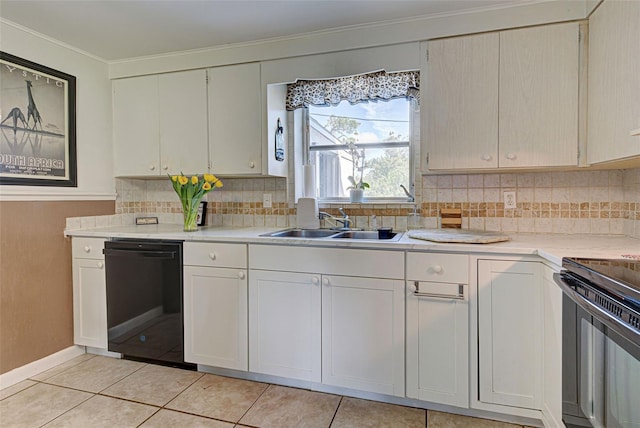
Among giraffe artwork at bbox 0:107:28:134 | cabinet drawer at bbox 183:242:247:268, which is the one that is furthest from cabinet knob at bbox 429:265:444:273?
giraffe artwork at bbox 0:107:28:134

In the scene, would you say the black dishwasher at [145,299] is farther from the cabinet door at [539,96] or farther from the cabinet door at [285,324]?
the cabinet door at [539,96]

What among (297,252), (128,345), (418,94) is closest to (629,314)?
(297,252)

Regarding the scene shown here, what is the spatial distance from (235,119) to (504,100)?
1.71 meters

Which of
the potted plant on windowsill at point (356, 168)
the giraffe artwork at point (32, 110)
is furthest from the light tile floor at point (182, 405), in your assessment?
the giraffe artwork at point (32, 110)

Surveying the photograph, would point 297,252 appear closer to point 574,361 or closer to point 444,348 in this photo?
point 444,348

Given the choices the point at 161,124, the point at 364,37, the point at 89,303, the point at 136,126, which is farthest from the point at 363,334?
the point at 136,126

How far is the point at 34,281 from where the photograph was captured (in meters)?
2.31

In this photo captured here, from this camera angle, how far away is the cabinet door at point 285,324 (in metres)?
2.02

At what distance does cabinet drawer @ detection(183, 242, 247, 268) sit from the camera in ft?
7.02

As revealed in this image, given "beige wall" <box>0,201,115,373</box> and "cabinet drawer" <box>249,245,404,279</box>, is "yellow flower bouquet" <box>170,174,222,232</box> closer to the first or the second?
"cabinet drawer" <box>249,245,404,279</box>

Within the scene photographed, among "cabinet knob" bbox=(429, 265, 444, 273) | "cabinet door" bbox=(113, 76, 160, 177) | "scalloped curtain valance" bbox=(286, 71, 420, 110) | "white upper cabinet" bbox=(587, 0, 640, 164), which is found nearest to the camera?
"white upper cabinet" bbox=(587, 0, 640, 164)

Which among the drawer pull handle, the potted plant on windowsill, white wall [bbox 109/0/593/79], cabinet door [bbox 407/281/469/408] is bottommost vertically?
cabinet door [bbox 407/281/469/408]

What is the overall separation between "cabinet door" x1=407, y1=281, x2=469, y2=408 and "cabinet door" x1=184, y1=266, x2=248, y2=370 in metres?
0.98

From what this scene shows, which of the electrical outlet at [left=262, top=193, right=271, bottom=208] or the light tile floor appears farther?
the electrical outlet at [left=262, top=193, right=271, bottom=208]
